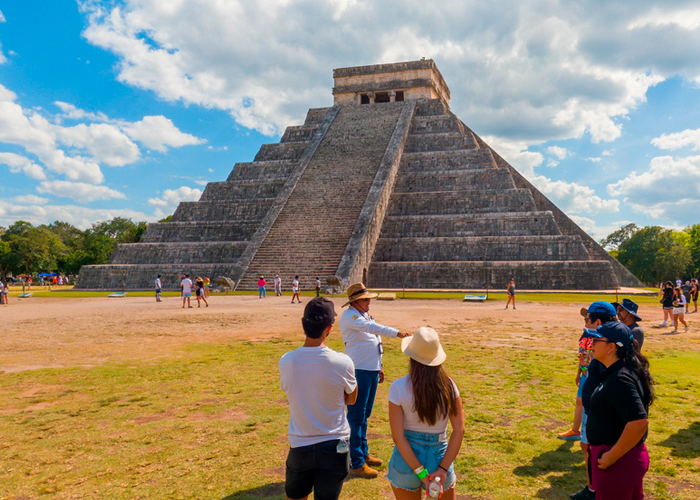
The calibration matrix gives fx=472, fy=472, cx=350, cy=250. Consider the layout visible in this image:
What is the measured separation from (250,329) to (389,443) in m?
7.47

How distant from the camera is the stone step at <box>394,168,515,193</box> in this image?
27516 mm

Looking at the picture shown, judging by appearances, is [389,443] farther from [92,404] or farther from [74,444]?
[92,404]

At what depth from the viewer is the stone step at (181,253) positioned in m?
26.6

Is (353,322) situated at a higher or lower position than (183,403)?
higher

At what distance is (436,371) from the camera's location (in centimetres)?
253

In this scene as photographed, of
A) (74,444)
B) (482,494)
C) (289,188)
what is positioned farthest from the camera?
(289,188)

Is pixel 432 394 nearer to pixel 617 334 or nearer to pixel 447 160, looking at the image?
pixel 617 334

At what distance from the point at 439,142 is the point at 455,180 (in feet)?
16.7

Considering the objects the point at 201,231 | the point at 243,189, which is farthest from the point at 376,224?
the point at 201,231

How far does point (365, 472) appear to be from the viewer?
380cm

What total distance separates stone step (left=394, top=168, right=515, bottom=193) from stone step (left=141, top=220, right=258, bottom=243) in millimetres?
9728

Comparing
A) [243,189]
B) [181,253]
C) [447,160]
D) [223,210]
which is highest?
[447,160]

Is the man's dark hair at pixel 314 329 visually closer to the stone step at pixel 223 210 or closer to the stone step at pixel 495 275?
the stone step at pixel 495 275

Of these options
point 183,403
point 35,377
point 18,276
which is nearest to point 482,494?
point 183,403
